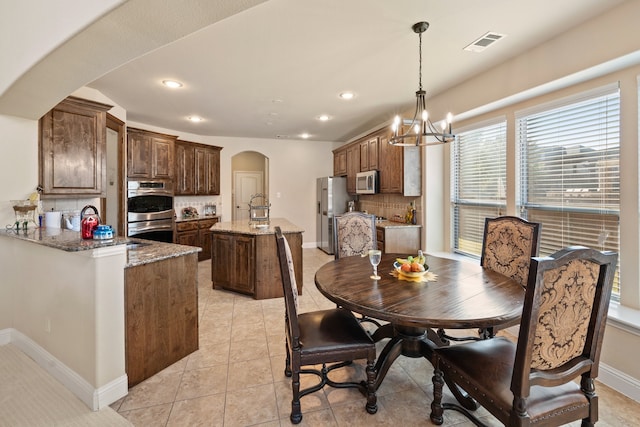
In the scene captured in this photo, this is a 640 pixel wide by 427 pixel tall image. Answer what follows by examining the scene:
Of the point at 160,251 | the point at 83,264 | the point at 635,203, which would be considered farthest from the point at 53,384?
the point at 635,203

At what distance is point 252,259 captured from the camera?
3.77 meters

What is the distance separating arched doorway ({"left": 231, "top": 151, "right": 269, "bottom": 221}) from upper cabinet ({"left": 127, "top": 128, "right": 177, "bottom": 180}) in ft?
10.9

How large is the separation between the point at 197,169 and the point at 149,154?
1069 mm

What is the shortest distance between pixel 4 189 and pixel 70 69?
1.46m

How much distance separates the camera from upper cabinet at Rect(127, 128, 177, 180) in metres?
4.72

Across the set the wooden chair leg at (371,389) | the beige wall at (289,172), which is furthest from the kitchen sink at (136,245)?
the beige wall at (289,172)

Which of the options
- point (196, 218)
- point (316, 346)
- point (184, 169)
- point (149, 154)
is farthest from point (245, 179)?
point (316, 346)

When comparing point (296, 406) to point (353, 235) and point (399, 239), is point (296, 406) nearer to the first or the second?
point (353, 235)

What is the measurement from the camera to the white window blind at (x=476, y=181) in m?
3.39

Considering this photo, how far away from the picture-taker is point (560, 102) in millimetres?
2656

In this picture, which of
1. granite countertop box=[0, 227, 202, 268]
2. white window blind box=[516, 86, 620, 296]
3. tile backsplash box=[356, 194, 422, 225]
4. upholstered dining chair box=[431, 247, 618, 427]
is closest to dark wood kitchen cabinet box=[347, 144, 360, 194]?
tile backsplash box=[356, 194, 422, 225]

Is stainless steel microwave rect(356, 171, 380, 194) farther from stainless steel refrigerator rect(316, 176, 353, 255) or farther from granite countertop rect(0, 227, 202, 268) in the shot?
granite countertop rect(0, 227, 202, 268)

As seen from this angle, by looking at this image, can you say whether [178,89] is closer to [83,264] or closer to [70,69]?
[70,69]

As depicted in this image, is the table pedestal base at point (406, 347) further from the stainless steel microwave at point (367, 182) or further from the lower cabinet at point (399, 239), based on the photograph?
the stainless steel microwave at point (367, 182)
